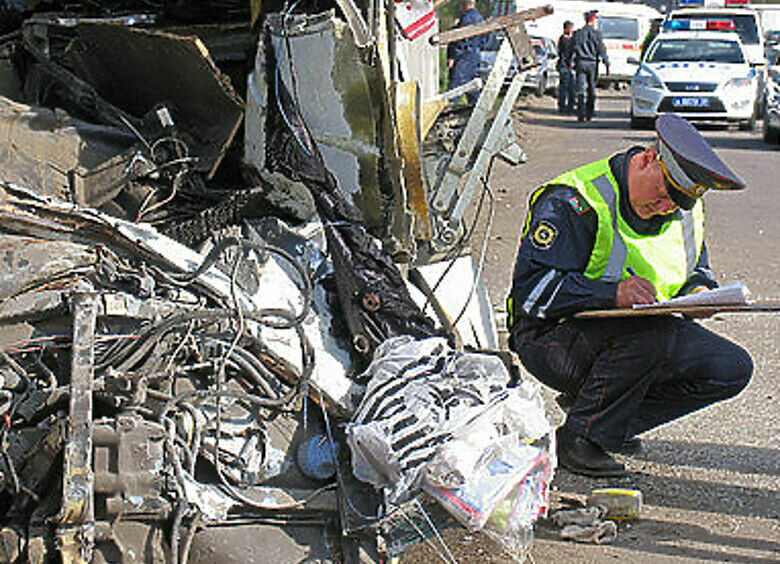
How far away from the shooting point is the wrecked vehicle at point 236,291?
333cm

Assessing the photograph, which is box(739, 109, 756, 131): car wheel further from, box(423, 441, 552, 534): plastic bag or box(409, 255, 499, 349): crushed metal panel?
box(423, 441, 552, 534): plastic bag

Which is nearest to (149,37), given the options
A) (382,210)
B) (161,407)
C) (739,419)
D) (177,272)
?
(382,210)

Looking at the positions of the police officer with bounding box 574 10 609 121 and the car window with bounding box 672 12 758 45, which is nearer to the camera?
the police officer with bounding box 574 10 609 121

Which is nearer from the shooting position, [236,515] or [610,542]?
[236,515]

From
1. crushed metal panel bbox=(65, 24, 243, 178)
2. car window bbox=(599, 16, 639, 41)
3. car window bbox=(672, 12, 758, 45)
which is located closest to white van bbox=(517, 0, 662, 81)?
car window bbox=(599, 16, 639, 41)

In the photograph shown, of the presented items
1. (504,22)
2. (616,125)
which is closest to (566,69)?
(616,125)

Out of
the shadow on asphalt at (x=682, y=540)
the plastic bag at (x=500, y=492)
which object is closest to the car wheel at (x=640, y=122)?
the shadow on asphalt at (x=682, y=540)

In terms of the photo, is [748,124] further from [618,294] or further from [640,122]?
[618,294]

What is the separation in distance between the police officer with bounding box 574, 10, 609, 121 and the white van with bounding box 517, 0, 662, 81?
7.57 meters

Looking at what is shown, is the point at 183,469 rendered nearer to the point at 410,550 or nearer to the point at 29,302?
the point at 29,302

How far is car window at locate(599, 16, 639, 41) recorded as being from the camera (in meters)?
29.7

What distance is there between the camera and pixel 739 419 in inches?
217

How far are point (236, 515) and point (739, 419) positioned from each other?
114 inches

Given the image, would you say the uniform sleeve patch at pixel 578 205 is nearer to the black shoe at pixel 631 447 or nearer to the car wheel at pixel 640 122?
the black shoe at pixel 631 447
